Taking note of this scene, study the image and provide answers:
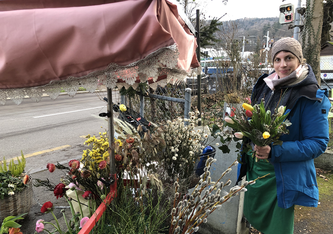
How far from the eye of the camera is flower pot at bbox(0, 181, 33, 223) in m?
2.61

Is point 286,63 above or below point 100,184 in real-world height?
above

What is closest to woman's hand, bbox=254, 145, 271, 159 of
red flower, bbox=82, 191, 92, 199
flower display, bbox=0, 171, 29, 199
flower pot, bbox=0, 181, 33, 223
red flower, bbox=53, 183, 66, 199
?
red flower, bbox=82, 191, 92, 199

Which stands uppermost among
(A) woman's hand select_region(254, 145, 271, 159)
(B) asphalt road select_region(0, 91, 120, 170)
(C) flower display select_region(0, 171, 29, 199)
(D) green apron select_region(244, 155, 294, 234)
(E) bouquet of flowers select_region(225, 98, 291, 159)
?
(E) bouquet of flowers select_region(225, 98, 291, 159)

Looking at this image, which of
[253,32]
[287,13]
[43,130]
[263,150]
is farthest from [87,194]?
[253,32]

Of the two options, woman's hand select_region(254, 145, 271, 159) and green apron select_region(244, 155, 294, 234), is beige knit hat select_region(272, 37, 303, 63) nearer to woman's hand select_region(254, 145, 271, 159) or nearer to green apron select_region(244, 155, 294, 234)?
woman's hand select_region(254, 145, 271, 159)

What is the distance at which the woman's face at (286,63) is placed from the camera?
1698 millimetres

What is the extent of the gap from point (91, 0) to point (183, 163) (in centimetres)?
121

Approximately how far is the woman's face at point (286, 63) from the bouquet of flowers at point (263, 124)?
411 millimetres

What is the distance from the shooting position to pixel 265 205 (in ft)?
6.15

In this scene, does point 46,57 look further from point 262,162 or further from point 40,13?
point 262,162

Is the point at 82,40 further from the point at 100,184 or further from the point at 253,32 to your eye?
the point at 253,32

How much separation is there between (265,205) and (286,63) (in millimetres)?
1146

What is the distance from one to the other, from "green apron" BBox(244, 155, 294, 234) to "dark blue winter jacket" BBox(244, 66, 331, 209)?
128 millimetres

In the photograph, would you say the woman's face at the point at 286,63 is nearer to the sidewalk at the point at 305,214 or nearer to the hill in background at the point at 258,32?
the sidewalk at the point at 305,214
